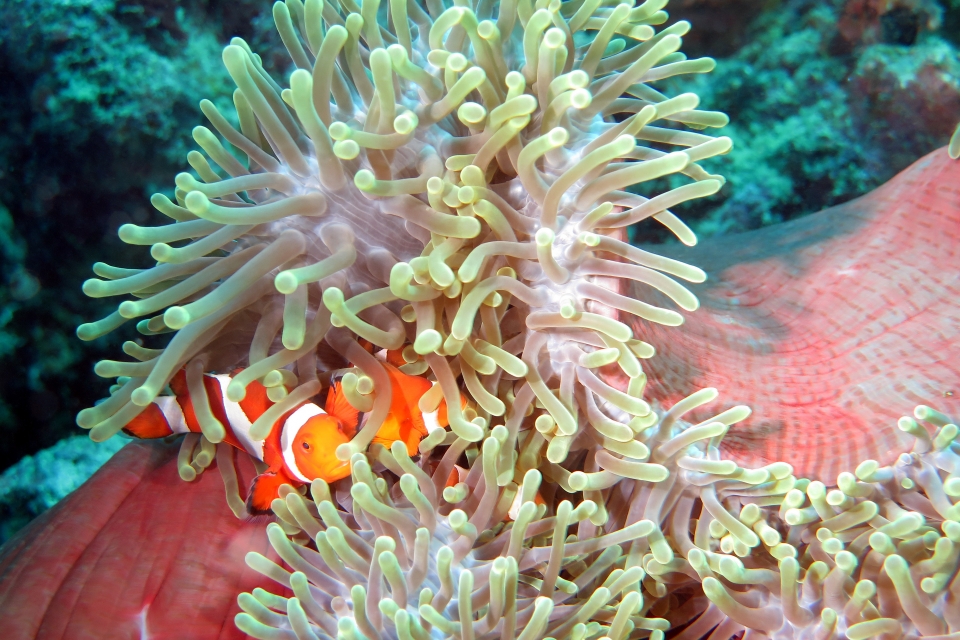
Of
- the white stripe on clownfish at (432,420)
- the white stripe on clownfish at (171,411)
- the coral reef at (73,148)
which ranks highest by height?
the coral reef at (73,148)

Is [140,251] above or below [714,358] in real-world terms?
above

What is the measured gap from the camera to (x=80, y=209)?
236 cm

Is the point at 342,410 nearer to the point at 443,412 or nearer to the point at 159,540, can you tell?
the point at 443,412

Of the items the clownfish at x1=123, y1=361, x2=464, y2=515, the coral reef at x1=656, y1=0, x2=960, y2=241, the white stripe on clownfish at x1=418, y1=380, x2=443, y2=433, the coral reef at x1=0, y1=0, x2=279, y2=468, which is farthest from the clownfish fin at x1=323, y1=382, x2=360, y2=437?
the coral reef at x1=656, y1=0, x2=960, y2=241

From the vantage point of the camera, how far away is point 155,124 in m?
2.30

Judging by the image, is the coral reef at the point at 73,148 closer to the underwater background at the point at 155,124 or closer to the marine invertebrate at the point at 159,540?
the underwater background at the point at 155,124

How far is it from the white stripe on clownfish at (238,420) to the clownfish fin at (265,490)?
80mm

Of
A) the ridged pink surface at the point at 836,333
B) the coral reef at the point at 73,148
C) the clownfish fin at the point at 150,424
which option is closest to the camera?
the ridged pink surface at the point at 836,333

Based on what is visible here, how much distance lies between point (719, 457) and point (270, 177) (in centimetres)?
100

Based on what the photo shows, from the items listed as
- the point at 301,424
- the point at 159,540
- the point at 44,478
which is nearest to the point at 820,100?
the point at 301,424

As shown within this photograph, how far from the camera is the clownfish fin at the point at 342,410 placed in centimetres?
129

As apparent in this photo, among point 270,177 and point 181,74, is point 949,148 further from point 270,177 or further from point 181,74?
point 181,74

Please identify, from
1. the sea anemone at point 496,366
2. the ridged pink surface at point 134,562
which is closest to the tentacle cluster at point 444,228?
the sea anemone at point 496,366

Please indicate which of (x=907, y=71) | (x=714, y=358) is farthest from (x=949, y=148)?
(x=907, y=71)
